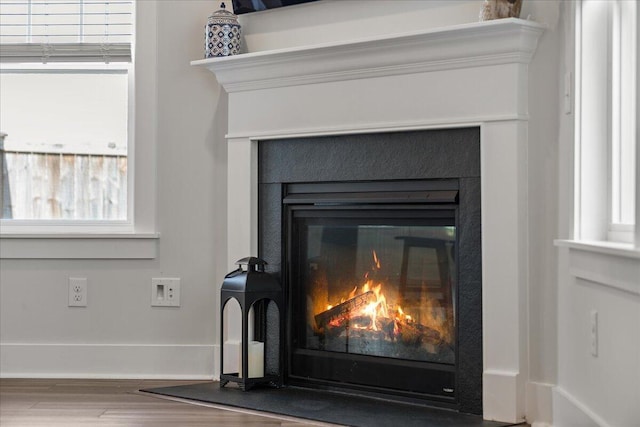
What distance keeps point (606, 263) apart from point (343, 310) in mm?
1198

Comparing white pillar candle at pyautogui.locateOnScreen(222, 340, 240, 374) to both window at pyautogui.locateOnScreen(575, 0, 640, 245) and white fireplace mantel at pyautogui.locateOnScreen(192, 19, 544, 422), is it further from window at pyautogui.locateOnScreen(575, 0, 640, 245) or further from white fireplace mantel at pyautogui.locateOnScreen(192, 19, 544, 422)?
window at pyautogui.locateOnScreen(575, 0, 640, 245)

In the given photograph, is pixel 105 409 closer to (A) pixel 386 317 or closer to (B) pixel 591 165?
(A) pixel 386 317

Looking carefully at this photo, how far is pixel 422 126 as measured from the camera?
3.06 m

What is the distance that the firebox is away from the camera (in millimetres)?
3105

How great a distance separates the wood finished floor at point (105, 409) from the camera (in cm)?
295

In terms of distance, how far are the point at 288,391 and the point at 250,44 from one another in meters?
1.38

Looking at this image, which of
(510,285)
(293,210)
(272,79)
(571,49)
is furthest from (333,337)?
(571,49)

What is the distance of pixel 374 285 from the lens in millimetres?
3285

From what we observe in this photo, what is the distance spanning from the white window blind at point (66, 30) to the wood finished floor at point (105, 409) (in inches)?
53.8

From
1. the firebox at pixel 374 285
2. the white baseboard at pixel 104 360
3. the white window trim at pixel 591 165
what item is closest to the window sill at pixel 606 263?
the white window trim at pixel 591 165

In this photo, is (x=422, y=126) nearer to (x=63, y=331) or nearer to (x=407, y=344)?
(x=407, y=344)

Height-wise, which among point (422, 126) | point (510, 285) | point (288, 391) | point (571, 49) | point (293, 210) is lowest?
point (288, 391)

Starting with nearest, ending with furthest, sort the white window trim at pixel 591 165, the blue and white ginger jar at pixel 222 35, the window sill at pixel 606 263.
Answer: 1. the window sill at pixel 606 263
2. the white window trim at pixel 591 165
3. the blue and white ginger jar at pixel 222 35

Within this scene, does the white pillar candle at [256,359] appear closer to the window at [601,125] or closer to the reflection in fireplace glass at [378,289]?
the reflection in fireplace glass at [378,289]
